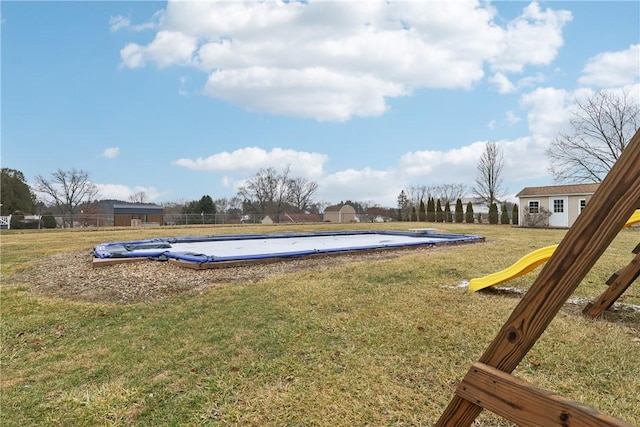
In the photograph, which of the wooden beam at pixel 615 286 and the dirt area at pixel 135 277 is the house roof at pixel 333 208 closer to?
the dirt area at pixel 135 277

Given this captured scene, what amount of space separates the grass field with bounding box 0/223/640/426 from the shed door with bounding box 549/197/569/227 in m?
18.6

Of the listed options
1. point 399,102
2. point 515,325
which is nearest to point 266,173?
point 399,102

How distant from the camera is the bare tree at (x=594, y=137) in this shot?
2088 centimetres

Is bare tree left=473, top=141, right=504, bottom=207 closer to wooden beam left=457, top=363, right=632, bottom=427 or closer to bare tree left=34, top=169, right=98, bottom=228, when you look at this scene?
wooden beam left=457, top=363, right=632, bottom=427

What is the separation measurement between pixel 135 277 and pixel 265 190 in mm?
43136

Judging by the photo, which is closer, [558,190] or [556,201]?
[556,201]

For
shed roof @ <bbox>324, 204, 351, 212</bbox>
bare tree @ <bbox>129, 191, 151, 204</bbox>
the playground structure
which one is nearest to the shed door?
the playground structure

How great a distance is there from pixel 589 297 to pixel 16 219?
1187 inches

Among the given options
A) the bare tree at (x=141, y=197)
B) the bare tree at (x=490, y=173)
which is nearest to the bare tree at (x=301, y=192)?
the bare tree at (x=141, y=197)

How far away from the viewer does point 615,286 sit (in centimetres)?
318

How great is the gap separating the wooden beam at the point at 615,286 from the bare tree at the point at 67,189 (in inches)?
1867

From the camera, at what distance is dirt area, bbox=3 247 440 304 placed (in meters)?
4.66

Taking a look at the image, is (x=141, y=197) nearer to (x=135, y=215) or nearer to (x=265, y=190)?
(x=135, y=215)

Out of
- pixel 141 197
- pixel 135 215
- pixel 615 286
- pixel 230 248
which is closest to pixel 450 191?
pixel 135 215
